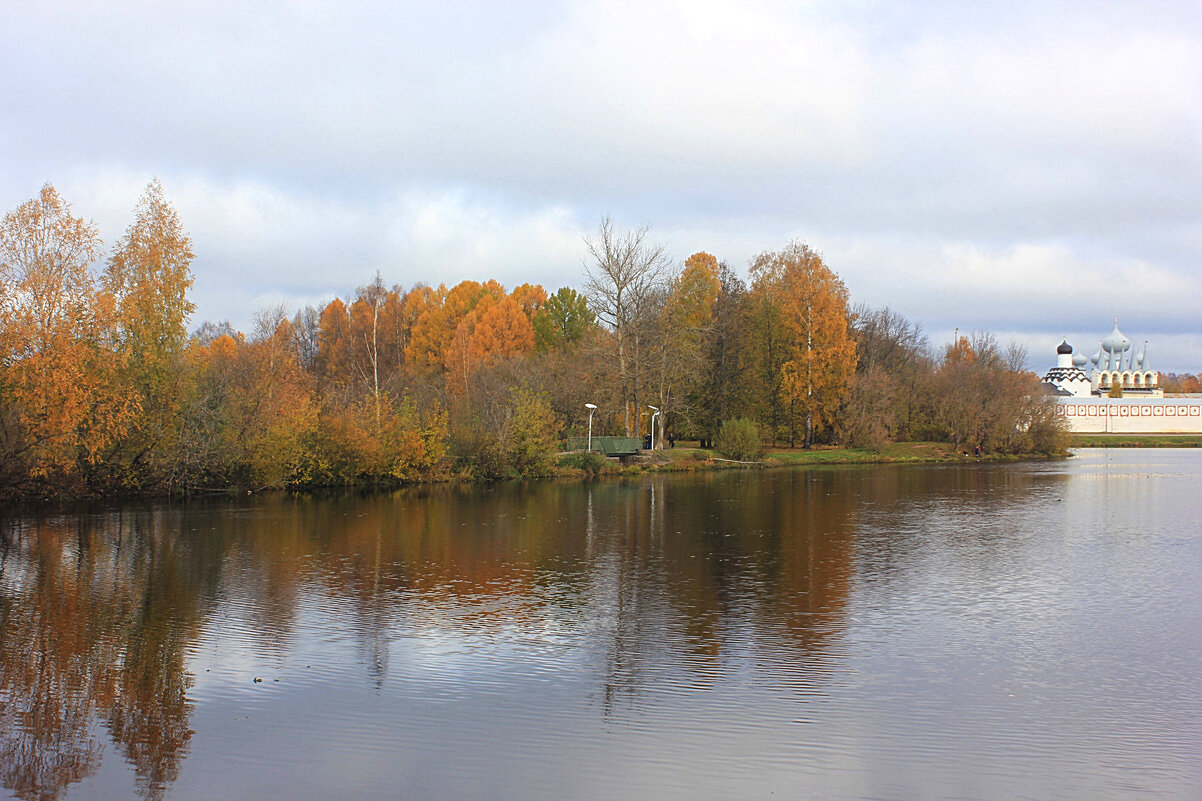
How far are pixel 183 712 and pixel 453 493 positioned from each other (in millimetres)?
24681

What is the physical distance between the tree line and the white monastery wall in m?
16.9

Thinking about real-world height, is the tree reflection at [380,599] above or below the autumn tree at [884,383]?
below

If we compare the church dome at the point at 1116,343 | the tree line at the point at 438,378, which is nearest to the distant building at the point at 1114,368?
the church dome at the point at 1116,343

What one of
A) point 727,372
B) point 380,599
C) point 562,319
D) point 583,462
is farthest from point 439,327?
point 380,599

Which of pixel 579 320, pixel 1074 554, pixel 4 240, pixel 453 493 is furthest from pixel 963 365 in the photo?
pixel 4 240

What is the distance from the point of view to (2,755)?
811 centimetres

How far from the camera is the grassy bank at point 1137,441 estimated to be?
82438 mm

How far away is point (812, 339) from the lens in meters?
55.9

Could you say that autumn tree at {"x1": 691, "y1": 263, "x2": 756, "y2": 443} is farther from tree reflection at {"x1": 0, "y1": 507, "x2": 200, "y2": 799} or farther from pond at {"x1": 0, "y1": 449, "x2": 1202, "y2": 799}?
tree reflection at {"x1": 0, "y1": 507, "x2": 200, "y2": 799}

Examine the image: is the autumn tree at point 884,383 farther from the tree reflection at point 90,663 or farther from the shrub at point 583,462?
the tree reflection at point 90,663

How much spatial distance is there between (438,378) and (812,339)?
23.6 meters

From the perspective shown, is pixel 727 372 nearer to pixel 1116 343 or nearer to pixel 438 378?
pixel 438 378

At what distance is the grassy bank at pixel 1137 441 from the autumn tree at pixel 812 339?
3564 centimetres

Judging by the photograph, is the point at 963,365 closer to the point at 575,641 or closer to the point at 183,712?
the point at 575,641
